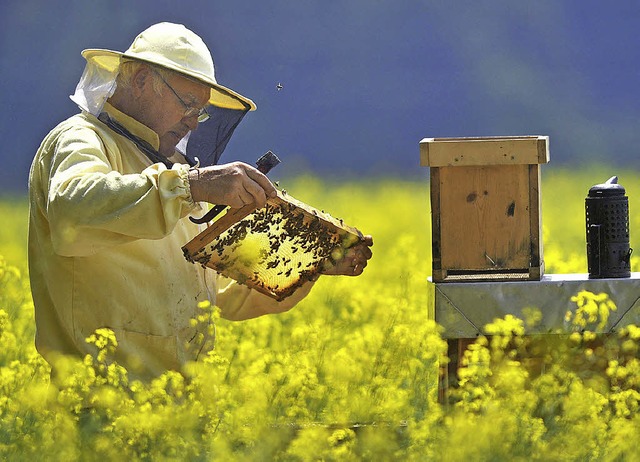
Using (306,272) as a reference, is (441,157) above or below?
above

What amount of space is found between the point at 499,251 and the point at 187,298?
1014 mm

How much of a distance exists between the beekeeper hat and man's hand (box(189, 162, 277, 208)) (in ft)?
1.65

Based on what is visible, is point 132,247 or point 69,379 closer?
point 69,379

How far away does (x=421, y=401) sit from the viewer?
3.49 metres

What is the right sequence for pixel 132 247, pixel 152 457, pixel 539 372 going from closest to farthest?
pixel 152 457 → pixel 132 247 → pixel 539 372

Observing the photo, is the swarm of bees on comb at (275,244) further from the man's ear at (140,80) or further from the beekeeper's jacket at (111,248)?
the man's ear at (140,80)

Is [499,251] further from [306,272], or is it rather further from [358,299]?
[358,299]

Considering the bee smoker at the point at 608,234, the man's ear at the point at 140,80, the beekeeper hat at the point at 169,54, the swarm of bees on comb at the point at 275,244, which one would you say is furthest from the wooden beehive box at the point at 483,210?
the man's ear at the point at 140,80

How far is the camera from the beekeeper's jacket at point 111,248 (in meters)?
3.24

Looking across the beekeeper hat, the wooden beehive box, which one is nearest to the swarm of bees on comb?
the wooden beehive box

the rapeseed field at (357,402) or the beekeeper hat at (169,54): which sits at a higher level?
the beekeeper hat at (169,54)

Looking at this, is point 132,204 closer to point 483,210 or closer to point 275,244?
point 275,244

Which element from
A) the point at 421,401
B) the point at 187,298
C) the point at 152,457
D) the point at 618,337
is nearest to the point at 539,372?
the point at 618,337

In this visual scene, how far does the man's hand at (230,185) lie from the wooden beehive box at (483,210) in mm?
763
